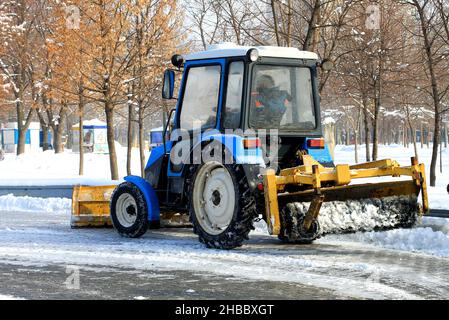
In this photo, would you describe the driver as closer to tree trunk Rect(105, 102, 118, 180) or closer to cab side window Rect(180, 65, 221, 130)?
cab side window Rect(180, 65, 221, 130)

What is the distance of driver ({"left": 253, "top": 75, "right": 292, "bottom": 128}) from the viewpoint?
9.64 m

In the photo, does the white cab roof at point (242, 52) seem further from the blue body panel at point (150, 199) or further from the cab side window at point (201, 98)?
the blue body panel at point (150, 199)

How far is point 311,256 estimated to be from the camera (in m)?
8.92

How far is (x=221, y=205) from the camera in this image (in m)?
9.57

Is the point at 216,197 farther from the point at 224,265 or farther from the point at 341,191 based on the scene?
the point at 341,191

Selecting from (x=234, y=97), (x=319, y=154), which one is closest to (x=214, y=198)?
(x=234, y=97)

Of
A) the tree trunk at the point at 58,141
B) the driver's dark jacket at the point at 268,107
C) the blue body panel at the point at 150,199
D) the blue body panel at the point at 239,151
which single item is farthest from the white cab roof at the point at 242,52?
the tree trunk at the point at 58,141

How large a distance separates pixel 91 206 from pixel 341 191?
4.83 meters

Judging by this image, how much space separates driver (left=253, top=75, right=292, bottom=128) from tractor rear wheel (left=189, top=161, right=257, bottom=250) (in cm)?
83

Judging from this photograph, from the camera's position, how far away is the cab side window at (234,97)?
959cm

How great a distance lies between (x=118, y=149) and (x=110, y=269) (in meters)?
42.3


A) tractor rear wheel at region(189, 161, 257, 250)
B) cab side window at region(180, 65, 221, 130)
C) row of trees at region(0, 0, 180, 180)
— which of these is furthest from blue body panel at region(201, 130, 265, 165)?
row of trees at region(0, 0, 180, 180)

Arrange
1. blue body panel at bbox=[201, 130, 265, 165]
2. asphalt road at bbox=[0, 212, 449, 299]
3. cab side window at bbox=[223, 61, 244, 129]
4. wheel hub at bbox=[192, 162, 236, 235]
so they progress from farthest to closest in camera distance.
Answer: cab side window at bbox=[223, 61, 244, 129], wheel hub at bbox=[192, 162, 236, 235], blue body panel at bbox=[201, 130, 265, 165], asphalt road at bbox=[0, 212, 449, 299]

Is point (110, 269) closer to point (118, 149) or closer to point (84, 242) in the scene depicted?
point (84, 242)
